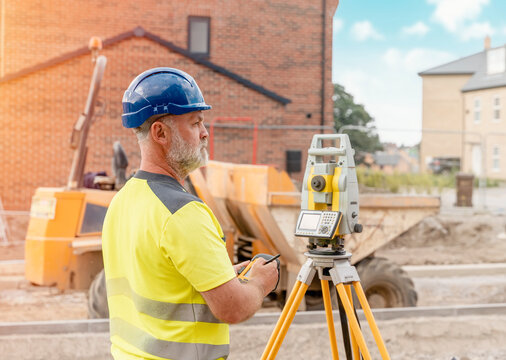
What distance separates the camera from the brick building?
14.1m

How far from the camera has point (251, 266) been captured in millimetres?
2029

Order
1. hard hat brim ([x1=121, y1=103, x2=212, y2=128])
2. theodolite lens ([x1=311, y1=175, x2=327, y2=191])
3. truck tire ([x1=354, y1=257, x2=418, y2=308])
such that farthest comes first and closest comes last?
truck tire ([x1=354, y1=257, x2=418, y2=308]), theodolite lens ([x1=311, y1=175, x2=327, y2=191]), hard hat brim ([x1=121, y1=103, x2=212, y2=128])

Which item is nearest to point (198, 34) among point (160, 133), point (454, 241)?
point (454, 241)

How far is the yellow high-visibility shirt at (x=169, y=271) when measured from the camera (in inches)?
69.7

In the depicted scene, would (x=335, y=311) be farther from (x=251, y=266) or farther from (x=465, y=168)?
(x=465, y=168)

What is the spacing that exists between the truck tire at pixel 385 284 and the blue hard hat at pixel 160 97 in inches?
190

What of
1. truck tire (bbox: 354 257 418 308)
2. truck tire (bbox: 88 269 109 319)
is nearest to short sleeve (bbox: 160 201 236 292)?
truck tire (bbox: 88 269 109 319)

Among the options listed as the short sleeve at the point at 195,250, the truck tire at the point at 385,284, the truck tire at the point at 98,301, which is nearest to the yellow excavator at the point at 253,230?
the truck tire at the point at 385,284

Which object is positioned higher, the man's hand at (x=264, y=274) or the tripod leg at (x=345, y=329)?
the man's hand at (x=264, y=274)

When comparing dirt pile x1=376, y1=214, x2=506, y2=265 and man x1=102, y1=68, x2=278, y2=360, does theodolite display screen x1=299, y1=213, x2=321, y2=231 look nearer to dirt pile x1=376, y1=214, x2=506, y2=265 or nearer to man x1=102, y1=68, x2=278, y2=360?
man x1=102, y1=68, x2=278, y2=360

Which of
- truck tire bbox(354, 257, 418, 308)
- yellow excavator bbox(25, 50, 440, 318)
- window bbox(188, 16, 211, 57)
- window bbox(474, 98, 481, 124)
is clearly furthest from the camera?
window bbox(474, 98, 481, 124)

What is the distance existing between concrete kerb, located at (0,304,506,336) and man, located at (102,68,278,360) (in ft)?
12.2

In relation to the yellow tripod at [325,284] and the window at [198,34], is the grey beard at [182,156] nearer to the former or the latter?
the yellow tripod at [325,284]

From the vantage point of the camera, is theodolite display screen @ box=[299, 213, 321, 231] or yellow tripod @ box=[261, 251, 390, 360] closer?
yellow tripod @ box=[261, 251, 390, 360]
